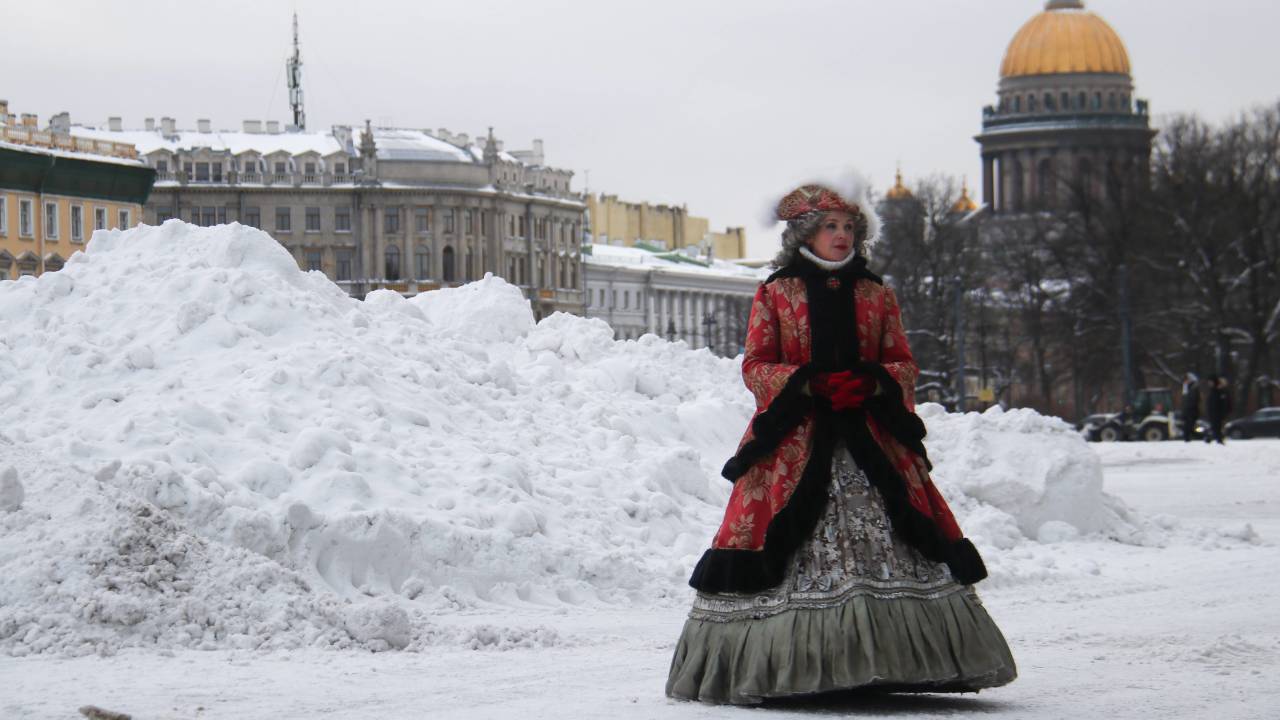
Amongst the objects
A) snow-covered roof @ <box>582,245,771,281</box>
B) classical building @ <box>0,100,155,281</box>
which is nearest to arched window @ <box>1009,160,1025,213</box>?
snow-covered roof @ <box>582,245,771,281</box>

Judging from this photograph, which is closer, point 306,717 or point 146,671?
point 306,717

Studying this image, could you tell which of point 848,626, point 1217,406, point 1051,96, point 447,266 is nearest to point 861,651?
point 848,626

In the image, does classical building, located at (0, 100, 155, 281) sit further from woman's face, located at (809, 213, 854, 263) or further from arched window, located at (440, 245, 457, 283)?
woman's face, located at (809, 213, 854, 263)

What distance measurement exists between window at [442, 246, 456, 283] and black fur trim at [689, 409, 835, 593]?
96221 mm

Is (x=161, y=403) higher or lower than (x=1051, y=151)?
lower

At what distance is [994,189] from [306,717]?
119 meters

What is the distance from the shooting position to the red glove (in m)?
7.88

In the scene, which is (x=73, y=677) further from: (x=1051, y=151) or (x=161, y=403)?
(x=1051, y=151)

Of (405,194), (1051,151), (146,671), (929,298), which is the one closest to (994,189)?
(1051,151)

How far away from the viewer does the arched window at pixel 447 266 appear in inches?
4085

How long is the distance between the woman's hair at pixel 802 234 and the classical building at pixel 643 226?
115405mm

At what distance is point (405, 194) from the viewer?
333 ft

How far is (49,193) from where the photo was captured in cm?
6494

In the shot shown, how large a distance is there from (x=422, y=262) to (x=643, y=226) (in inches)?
1298
